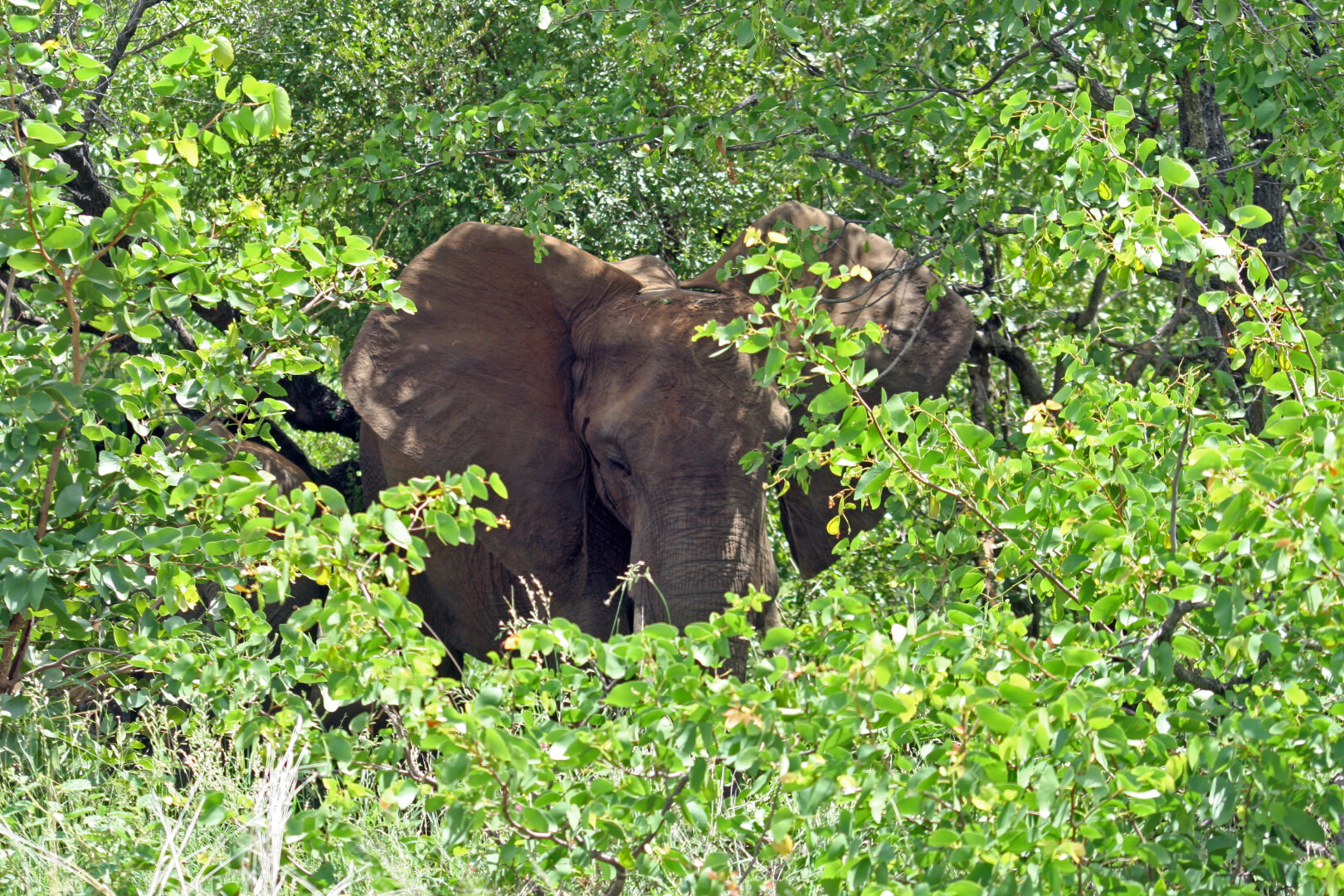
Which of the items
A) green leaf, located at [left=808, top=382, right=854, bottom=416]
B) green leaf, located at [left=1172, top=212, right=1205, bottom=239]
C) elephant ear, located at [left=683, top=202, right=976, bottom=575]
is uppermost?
green leaf, located at [left=1172, top=212, right=1205, bottom=239]

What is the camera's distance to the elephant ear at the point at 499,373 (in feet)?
21.2

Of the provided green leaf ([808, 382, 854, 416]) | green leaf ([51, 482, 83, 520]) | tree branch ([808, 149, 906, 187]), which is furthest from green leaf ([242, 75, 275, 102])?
tree branch ([808, 149, 906, 187])

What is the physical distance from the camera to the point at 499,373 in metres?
6.65

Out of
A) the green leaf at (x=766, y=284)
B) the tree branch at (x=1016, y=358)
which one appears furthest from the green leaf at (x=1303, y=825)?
the tree branch at (x=1016, y=358)

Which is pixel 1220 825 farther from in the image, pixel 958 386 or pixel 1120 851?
pixel 958 386

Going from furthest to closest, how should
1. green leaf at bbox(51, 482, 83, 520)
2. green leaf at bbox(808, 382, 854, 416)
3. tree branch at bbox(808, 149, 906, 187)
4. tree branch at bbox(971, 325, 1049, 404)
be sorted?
1. tree branch at bbox(971, 325, 1049, 404)
2. tree branch at bbox(808, 149, 906, 187)
3. green leaf at bbox(51, 482, 83, 520)
4. green leaf at bbox(808, 382, 854, 416)

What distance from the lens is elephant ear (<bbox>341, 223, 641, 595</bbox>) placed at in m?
6.46

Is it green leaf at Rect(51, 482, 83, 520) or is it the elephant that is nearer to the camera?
green leaf at Rect(51, 482, 83, 520)

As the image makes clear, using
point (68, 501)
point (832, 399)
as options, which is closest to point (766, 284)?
point (832, 399)

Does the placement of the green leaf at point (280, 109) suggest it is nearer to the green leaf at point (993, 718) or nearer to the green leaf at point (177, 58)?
the green leaf at point (177, 58)

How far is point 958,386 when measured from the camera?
883 cm

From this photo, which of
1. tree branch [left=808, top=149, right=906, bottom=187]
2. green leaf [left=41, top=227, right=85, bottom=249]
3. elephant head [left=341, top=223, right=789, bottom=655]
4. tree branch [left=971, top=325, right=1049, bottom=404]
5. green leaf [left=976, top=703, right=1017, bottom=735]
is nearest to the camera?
green leaf [left=976, top=703, right=1017, bottom=735]

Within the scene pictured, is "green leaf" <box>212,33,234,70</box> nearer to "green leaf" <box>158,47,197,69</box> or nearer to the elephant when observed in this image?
"green leaf" <box>158,47,197,69</box>

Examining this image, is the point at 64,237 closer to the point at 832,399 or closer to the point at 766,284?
the point at 766,284
